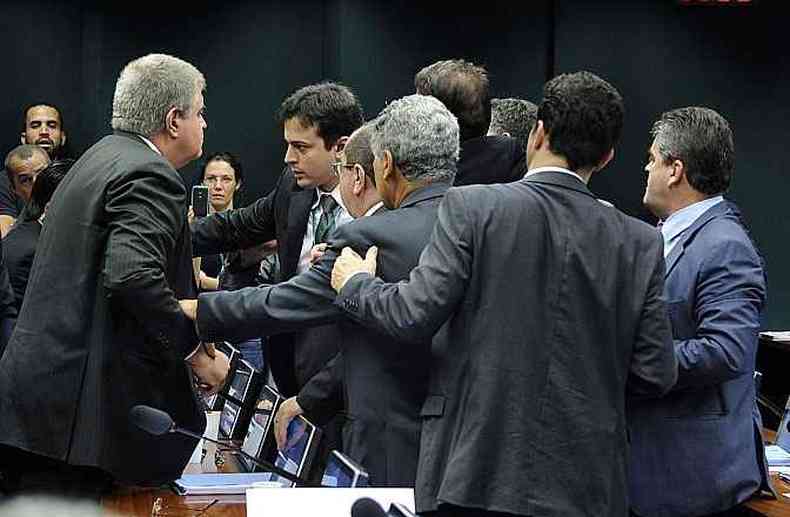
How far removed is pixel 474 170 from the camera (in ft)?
12.0

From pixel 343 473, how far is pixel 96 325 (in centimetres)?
63

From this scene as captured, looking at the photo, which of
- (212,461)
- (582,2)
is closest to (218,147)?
(582,2)

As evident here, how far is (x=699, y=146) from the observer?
10.4 ft

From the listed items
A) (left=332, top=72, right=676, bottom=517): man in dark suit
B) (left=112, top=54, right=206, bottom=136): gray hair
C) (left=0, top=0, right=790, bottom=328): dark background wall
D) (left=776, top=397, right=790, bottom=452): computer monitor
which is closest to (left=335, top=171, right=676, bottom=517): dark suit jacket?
(left=332, top=72, right=676, bottom=517): man in dark suit

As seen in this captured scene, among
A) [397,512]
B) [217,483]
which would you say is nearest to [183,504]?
[217,483]

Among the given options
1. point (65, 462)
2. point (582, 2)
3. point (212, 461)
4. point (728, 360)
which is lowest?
point (212, 461)

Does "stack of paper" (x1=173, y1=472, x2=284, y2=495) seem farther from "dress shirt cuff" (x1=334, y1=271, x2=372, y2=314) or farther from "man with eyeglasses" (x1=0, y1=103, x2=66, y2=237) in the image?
"man with eyeglasses" (x1=0, y1=103, x2=66, y2=237)

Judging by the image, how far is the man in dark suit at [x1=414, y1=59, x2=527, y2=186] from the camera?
3.68 metres

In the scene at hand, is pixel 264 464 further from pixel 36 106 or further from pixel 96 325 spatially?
pixel 36 106

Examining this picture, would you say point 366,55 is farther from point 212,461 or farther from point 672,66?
point 212,461

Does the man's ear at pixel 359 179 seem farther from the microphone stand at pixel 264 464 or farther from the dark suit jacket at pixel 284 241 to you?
the microphone stand at pixel 264 464

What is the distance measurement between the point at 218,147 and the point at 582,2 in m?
2.27

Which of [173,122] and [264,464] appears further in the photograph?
[173,122]

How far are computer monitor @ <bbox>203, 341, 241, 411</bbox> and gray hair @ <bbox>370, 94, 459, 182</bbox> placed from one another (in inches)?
44.7
